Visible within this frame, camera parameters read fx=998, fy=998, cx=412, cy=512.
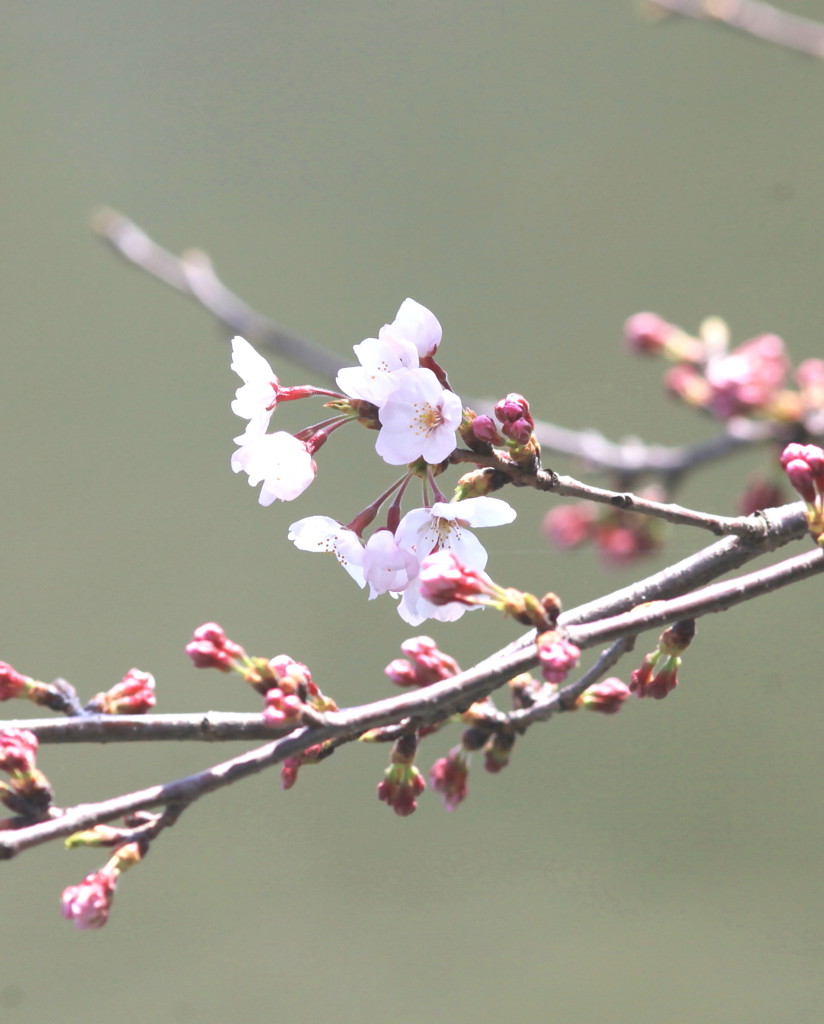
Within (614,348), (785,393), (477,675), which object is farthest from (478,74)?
(477,675)

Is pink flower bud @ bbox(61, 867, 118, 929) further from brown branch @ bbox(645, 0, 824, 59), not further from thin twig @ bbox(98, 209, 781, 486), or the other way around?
brown branch @ bbox(645, 0, 824, 59)

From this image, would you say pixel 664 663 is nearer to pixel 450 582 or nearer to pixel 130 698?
pixel 450 582

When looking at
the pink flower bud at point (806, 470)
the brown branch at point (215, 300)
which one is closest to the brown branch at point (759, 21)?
the brown branch at point (215, 300)

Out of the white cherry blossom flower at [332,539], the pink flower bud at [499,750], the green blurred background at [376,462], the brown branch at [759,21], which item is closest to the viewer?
the white cherry blossom flower at [332,539]

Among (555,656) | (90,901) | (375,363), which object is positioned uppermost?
(375,363)

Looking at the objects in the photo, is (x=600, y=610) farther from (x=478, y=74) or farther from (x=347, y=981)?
(x=478, y=74)

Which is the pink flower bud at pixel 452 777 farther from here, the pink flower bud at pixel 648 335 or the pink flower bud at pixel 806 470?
the pink flower bud at pixel 648 335

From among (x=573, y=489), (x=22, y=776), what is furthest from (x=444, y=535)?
(x=22, y=776)
